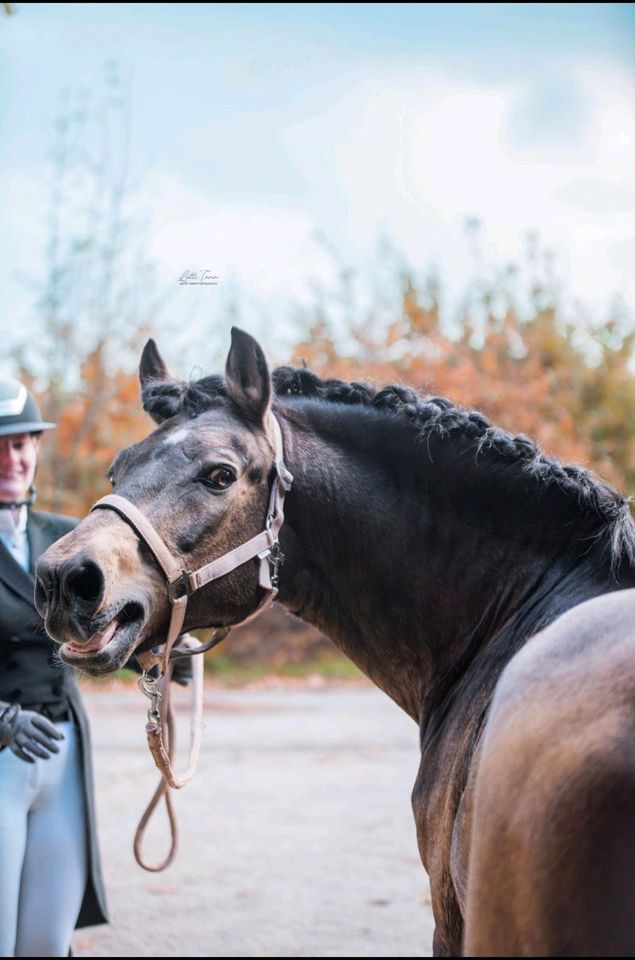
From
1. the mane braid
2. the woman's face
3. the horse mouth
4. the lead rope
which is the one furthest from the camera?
the woman's face

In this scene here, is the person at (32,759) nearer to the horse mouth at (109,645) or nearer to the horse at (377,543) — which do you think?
the horse mouth at (109,645)

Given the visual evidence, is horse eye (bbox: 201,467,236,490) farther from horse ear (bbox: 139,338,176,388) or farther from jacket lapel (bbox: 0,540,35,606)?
jacket lapel (bbox: 0,540,35,606)

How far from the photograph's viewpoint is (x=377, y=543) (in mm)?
2744

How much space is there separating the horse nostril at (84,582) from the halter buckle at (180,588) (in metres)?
0.23

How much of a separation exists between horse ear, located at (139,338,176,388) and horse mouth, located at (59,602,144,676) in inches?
33.7

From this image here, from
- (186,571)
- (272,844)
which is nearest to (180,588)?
(186,571)

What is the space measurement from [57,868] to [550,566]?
77.1 inches

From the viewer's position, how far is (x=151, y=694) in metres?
2.73

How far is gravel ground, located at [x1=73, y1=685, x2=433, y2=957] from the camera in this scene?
17.9 ft

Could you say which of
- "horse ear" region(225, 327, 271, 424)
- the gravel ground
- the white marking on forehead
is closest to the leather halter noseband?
"horse ear" region(225, 327, 271, 424)

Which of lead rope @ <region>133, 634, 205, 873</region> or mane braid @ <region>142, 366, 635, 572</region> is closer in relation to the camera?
mane braid @ <region>142, 366, 635, 572</region>

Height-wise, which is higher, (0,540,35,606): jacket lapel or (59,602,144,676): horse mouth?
(59,602,144,676): horse mouth

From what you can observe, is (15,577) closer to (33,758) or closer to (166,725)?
(33,758)

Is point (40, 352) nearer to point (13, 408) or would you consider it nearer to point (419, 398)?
point (13, 408)
